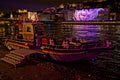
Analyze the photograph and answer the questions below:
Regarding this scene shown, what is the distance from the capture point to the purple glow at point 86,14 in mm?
145625

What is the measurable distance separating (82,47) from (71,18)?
461ft

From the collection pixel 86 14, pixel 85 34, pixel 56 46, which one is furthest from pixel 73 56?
pixel 86 14

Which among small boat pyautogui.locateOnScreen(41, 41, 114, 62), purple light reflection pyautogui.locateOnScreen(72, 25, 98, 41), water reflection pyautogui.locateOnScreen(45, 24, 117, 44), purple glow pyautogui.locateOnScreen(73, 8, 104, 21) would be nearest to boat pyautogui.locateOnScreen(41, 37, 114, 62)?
small boat pyautogui.locateOnScreen(41, 41, 114, 62)

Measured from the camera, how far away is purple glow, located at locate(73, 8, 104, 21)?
145625 millimetres

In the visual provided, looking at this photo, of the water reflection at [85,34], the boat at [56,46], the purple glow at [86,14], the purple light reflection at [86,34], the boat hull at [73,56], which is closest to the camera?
the boat at [56,46]

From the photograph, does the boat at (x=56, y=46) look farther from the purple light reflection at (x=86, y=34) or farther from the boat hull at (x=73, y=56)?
the purple light reflection at (x=86, y=34)

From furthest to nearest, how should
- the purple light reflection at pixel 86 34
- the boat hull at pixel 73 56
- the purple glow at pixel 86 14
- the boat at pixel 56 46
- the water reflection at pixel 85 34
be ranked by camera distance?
the purple glow at pixel 86 14, the purple light reflection at pixel 86 34, the water reflection at pixel 85 34, the boat hull at pixel 73 56, the boat at pixel 56 46

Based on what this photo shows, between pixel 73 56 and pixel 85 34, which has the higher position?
pixel 85 34

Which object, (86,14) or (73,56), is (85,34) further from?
(86,14)

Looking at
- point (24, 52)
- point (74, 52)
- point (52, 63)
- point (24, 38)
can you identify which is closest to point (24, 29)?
point (24, 38)

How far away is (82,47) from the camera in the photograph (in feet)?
55.4

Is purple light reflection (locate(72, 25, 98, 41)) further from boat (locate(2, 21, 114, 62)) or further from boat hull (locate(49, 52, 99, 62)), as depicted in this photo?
boat hull (locate(49, 52, 99, 62))

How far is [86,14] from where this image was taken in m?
150

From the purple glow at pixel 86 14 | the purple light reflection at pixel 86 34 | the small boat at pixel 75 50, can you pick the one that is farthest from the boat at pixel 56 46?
the purple glow at pixel 86 14
